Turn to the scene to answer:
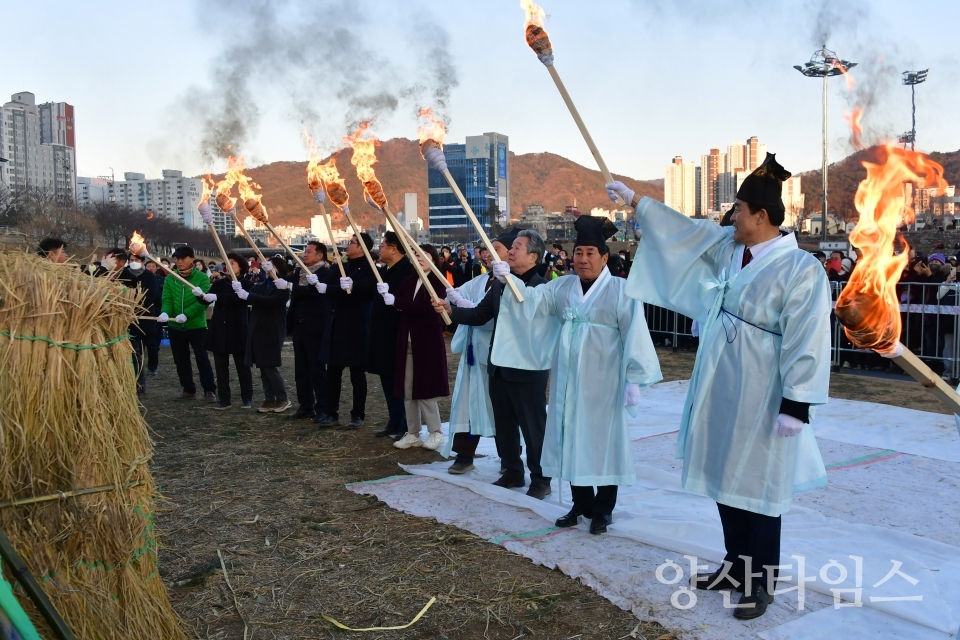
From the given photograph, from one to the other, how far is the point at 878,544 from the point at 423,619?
2.71 metres

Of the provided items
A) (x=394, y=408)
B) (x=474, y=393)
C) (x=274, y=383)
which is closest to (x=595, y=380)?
(x=474, y=393)

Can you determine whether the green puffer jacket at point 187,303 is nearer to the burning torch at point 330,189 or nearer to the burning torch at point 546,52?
the burning torch at point 330,189

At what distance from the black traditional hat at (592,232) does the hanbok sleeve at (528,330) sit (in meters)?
0.57

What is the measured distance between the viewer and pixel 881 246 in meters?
3.06

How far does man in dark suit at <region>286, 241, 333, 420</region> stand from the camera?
8.41 metres

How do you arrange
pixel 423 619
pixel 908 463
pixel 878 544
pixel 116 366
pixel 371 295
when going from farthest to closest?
1. pixel 371 295
2. pixel 908 463
3. pixel 878 544
4. pixel 423 619
5. pixel 116 366

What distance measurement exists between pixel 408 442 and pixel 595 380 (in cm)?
292

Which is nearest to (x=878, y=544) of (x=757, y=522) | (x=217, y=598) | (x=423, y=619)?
(x=757, y=522)

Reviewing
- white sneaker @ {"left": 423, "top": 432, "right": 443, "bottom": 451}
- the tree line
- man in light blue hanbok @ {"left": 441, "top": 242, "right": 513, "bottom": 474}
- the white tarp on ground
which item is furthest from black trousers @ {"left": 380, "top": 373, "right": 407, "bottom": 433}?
the tree line

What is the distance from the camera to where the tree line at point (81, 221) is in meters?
38.6

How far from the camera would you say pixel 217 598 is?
400 cm

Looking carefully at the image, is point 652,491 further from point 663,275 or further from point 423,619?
point 423,619

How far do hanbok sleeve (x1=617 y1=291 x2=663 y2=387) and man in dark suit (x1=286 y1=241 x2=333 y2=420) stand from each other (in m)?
4.16

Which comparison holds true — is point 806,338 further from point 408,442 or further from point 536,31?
point 408,442
